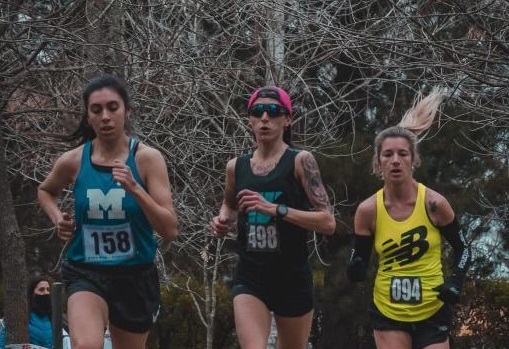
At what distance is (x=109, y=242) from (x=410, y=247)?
1.87 meters

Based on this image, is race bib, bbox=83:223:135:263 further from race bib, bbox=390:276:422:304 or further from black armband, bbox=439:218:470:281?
black armband, bbox=439:218:470:281

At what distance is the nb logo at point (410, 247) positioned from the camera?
23.8 feet

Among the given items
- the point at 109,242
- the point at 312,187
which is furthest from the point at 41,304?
the point at 109,242

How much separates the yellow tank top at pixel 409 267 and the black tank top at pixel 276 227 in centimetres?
55

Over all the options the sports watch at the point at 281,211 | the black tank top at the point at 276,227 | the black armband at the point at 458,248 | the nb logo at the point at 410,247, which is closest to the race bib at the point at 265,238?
the black tank top at the point at 276,227

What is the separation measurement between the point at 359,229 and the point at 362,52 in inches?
165

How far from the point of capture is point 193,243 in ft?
48.7

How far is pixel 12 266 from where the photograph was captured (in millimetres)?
11289

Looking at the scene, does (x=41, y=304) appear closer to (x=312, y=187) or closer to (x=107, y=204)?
(x=312, y=187)

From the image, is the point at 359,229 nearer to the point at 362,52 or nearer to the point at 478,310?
the point at 362,52

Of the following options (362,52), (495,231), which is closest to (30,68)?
(362,52)

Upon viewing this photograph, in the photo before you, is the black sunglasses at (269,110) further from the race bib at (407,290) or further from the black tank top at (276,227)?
the race bib at (407,290)

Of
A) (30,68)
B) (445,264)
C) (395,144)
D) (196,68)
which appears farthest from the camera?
(445,264)

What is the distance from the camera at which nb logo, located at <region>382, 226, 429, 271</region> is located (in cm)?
726
